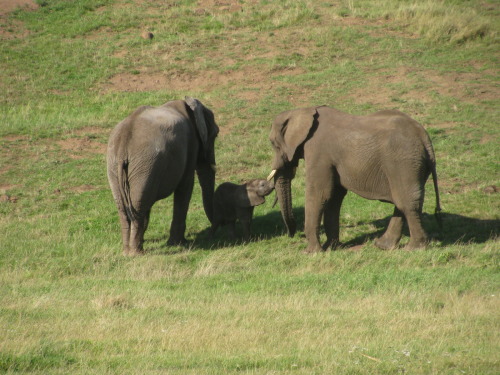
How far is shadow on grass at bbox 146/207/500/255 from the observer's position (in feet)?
48.4

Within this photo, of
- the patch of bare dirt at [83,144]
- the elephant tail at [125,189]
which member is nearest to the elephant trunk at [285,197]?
the elephant tail at [125,189]

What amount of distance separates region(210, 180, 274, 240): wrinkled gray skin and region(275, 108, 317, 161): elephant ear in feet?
3.45

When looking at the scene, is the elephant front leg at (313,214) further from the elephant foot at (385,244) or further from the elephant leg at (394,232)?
the elephant leg at (394,232)

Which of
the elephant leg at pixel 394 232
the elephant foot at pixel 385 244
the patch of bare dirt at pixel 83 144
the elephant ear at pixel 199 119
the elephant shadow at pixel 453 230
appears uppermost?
the elephant ear at pixel 199 119

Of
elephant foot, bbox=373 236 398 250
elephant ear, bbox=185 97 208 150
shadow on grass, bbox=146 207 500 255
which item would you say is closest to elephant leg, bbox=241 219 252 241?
shadow on grass, bbox=146 207 500 255

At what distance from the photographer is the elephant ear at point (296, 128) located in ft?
47.1

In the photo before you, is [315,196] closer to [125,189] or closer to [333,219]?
[333,219]

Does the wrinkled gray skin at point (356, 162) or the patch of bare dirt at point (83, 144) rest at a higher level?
the wrinkled gray skin at point (356, 162)

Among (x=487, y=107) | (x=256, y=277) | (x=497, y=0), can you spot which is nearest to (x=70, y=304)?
(x=256, y=277)

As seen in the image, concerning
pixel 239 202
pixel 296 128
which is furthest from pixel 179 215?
pixel 296 128

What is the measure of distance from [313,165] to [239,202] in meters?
1.97

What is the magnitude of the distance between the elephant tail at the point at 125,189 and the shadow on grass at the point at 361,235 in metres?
0.93

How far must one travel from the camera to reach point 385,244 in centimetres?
1415

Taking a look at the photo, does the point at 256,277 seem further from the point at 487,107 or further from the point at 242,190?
the point at 487,107
